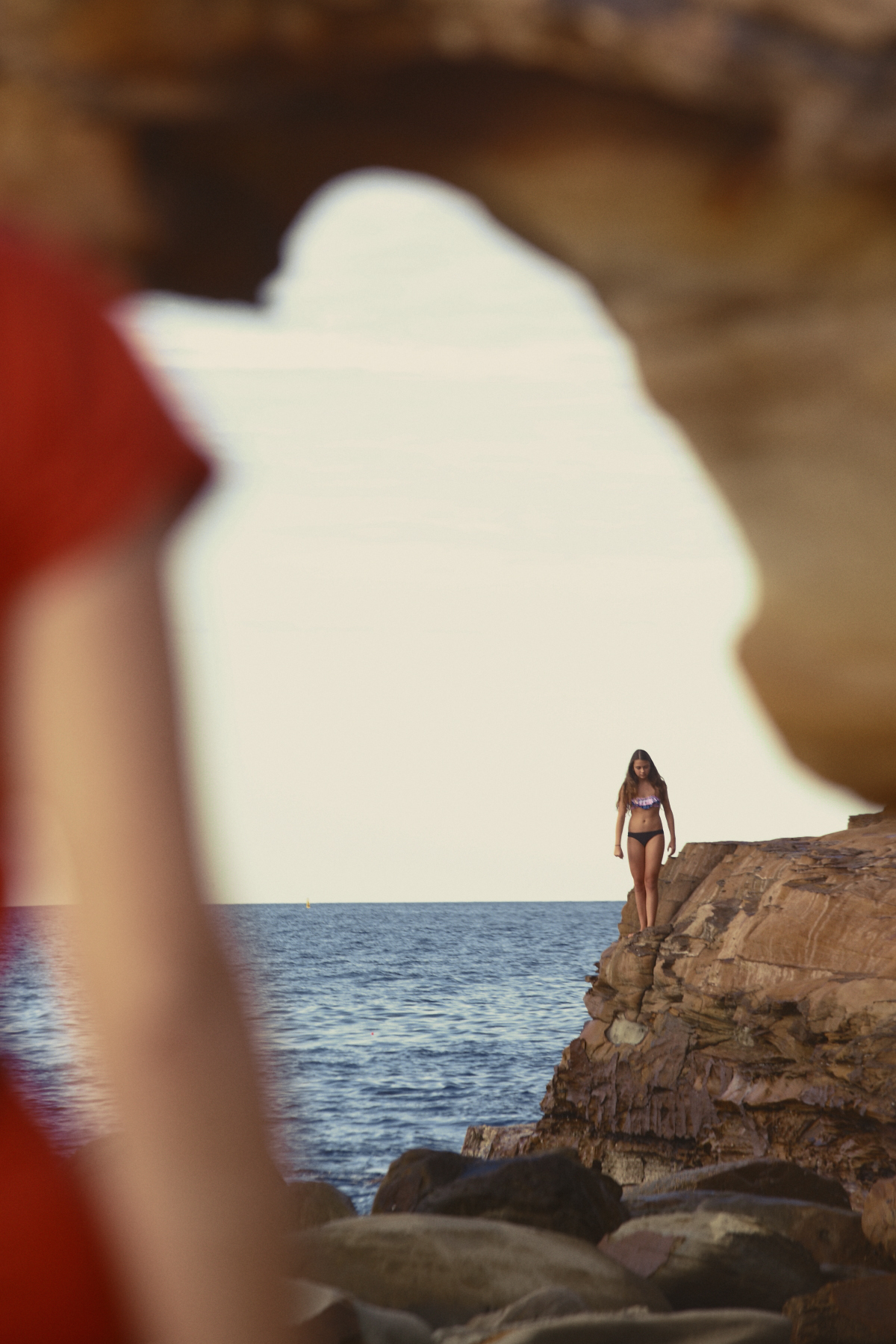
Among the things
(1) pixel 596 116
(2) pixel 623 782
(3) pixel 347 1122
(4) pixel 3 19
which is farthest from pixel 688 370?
(3) pixel 347 1122

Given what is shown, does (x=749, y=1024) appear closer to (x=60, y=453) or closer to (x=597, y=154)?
(x=597, y=154)

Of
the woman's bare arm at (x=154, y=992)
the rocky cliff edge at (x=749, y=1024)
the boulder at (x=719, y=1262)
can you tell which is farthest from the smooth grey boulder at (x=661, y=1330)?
the rocky cliff edge at (x=749, y=1024)

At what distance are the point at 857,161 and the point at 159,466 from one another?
3.22 m

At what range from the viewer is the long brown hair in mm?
12320

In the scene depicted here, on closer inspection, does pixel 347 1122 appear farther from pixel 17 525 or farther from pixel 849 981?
pixel 17 525

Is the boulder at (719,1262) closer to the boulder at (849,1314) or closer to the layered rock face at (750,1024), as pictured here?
the boulder at (849,1314)

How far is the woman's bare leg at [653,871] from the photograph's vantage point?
1230cm

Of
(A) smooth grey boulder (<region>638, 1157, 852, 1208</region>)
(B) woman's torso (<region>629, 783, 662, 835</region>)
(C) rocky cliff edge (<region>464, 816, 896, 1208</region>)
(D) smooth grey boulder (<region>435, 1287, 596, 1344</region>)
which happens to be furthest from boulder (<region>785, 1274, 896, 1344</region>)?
(B) woman's torso (<region>629, 783, 662, 835</region>)

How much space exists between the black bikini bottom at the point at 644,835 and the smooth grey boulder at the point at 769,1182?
490 cm

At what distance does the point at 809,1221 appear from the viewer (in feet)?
20.9

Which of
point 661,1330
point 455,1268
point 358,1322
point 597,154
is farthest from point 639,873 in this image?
point 597,154

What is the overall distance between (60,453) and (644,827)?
39.9ft

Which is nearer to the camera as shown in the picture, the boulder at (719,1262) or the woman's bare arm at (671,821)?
the boulder at (719,1262)

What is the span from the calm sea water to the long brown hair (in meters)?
3.81
